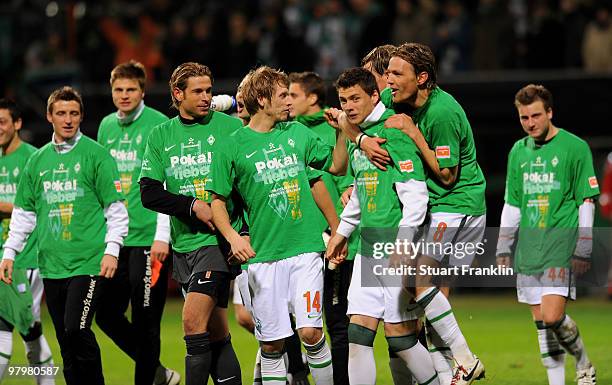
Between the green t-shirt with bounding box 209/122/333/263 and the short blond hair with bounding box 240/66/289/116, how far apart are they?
196mm

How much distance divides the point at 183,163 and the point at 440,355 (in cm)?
228

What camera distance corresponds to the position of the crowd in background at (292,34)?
55.3 feet

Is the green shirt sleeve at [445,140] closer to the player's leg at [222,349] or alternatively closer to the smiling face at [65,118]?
the player's leg at [222,349]

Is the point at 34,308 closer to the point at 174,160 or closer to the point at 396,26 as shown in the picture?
the point at 174,160

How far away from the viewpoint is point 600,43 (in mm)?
16312

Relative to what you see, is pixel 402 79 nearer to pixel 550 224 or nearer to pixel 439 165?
pixel 439 165

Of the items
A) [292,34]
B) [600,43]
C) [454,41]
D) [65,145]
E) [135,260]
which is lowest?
[135,260]

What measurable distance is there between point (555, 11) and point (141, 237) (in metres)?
10.2

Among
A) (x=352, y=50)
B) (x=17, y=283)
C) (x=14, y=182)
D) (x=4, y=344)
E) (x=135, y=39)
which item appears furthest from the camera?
(x=135, y=39)

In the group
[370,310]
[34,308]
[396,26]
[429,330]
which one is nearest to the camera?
[370,310]

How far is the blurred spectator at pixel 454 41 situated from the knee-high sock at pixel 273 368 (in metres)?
10.3

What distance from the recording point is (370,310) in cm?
761

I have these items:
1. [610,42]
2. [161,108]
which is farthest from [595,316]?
[161,108]

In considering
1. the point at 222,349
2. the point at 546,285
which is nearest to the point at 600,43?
the point at 546,285
